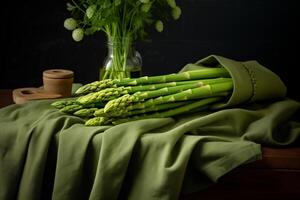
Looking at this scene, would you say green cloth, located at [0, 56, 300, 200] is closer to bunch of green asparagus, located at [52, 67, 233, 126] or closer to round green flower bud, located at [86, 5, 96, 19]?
bunch of green asparagus, located at [52, 67, 233, 126]

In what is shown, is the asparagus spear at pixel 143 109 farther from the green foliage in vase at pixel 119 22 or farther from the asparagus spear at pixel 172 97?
the green foliage in vase at pixel 119 22

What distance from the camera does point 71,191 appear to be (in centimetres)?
84

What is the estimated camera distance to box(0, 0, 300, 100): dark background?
4.44 feet

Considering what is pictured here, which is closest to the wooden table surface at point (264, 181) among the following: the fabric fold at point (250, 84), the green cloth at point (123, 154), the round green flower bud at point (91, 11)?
the green cloth at point (123, 154)

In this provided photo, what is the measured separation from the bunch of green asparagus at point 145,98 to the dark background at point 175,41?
37 cm

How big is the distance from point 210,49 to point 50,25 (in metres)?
0.50

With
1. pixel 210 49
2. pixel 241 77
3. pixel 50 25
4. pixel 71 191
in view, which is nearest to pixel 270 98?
pixel 241 77

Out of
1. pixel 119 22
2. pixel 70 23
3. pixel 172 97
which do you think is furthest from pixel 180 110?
pixel 70 23

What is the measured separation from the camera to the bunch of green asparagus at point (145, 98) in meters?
0.93

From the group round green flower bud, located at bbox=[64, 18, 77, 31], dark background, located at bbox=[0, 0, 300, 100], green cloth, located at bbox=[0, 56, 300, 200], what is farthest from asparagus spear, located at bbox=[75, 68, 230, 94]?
dark background, located at bbox=[0, 0, 300, 100]

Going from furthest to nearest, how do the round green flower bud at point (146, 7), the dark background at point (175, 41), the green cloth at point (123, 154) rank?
the dark background at point (175, 41), the round green flower bud at point (146, 7), the green cloth at point (123, 154)

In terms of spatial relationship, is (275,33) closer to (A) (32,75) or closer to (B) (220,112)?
(B) (220,112)

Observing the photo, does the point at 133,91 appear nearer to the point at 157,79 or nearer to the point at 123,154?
the point at 157,79

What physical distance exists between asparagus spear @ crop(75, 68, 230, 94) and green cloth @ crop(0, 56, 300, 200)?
11 centimetres
